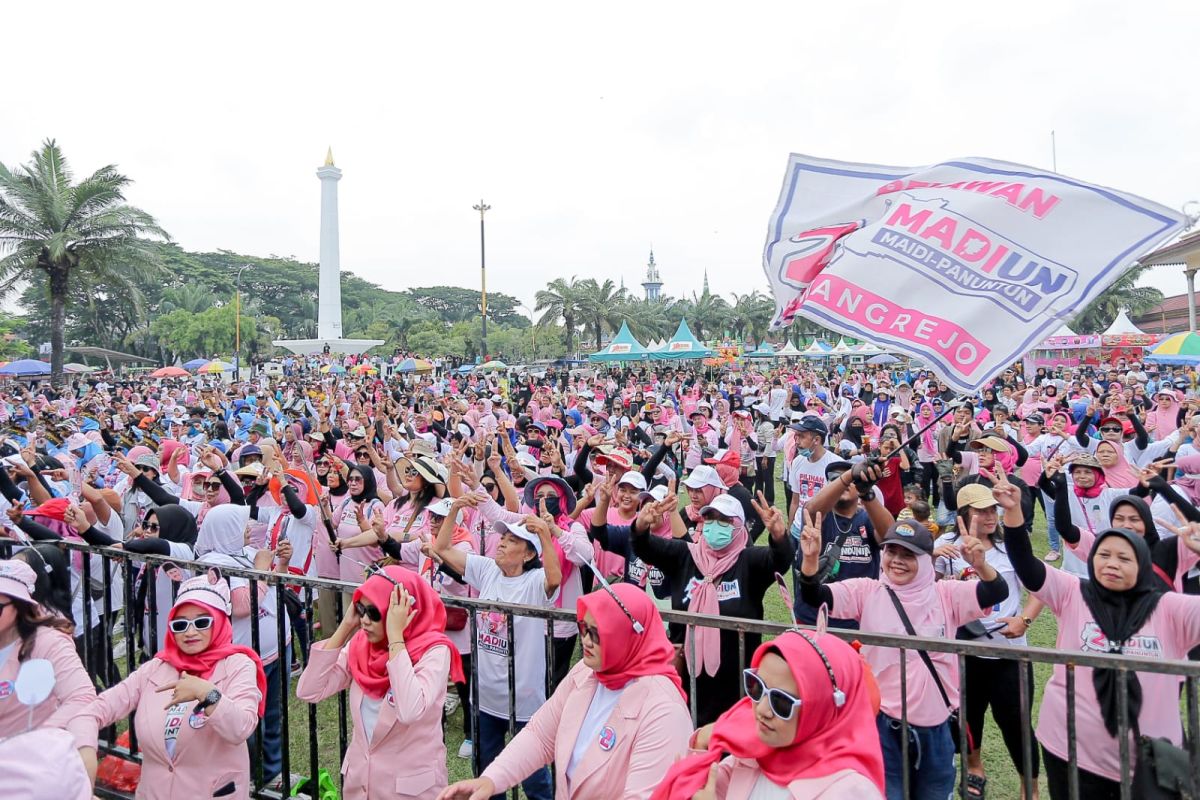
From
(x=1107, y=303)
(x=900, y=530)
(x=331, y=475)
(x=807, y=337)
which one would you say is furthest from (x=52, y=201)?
(x=1107, y=303)

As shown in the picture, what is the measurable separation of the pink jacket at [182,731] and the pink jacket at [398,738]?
237 millimetres

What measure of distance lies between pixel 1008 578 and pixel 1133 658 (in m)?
2.08

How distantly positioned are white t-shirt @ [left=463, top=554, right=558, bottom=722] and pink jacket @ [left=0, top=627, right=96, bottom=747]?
1529 mm

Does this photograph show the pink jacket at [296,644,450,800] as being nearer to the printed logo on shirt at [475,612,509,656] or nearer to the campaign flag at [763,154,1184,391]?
the printed logo on shirt at [475,612,509,656]

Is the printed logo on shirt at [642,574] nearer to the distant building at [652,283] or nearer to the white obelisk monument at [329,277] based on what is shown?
the white obelisk monument at [329,277]

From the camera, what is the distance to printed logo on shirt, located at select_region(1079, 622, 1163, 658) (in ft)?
9.56

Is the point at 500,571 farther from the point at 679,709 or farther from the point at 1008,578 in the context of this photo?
the point at 1008,578

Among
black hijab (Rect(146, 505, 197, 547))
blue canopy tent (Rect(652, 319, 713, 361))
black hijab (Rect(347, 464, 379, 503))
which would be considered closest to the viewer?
black hijab (Rect(146, 505, 197, 547))

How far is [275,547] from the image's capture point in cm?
501

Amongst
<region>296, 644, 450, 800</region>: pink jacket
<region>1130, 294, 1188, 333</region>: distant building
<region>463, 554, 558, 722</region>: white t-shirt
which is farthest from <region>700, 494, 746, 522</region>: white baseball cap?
<region>1130, 294, 1188, 333</region>: distant building

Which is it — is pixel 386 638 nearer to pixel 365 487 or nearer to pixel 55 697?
pixel 55 697

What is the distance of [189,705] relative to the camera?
304cm

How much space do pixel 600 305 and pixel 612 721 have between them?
4078cm

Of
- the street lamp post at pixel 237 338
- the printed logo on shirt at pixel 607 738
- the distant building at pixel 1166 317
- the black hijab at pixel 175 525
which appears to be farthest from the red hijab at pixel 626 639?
the distant building at pixel 1166 317
